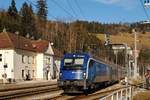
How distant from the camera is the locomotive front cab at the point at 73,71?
33188 mm

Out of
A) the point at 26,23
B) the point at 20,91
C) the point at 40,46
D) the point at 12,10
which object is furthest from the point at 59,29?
the point at 20,91

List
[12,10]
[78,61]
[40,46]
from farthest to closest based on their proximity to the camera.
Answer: [12,10], [40,46], [78,61]

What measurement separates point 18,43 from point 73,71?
5147 centimetres

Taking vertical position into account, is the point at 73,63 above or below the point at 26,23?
below

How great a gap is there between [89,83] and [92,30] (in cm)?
10376

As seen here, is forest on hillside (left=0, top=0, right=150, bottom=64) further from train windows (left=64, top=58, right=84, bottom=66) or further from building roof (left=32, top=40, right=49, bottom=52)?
train windows (left=64, top=58, right=84, bottom=66)

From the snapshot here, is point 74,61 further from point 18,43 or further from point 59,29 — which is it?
point 59,29

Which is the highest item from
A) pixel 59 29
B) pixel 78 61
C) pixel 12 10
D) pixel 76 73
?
pixel 12 10

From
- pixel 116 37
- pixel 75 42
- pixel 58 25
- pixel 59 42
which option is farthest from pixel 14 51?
pixel 116 37

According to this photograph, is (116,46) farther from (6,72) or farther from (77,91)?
(6,72)

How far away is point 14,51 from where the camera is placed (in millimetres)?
79938

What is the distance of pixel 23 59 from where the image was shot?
85125mm

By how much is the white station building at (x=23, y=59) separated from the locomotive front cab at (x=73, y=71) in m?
41.6

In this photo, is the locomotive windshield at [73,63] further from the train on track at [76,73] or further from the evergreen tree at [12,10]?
the evergreen tree at [12,10]
